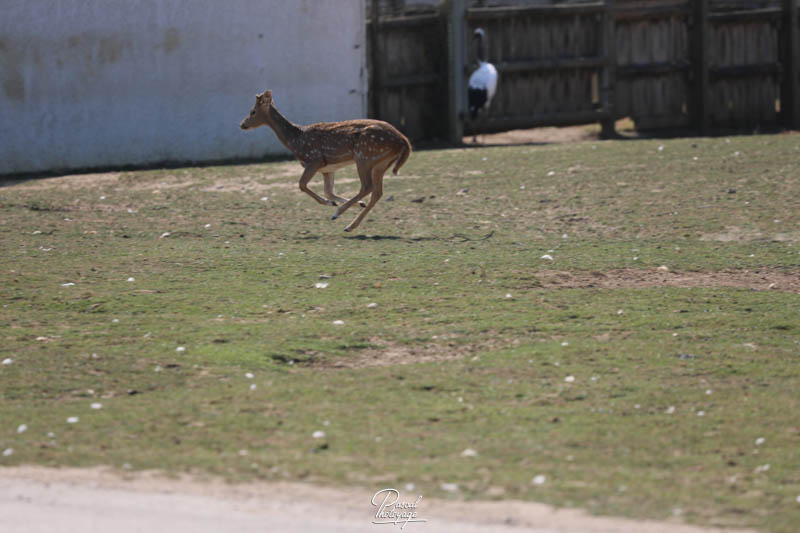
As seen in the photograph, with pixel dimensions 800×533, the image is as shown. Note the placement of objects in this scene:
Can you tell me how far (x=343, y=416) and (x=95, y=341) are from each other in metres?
2.24

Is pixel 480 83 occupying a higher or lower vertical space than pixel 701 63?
lower

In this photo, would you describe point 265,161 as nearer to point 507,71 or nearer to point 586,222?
point 507,71

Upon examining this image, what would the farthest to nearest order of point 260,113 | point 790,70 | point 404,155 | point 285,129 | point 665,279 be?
point 790,70
point 260,113
point 285,129
point 404,155
point 665,279

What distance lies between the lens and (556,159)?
Answer: 47.3ft

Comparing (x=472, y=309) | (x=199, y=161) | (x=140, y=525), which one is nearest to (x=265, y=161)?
(x=199, y=161)

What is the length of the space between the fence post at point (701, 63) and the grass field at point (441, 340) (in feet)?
18.0

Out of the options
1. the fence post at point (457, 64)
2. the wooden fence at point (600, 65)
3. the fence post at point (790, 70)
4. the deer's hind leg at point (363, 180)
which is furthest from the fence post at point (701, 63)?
the deer's hind leg at point (363, 180)

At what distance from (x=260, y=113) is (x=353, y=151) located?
5.27 feet

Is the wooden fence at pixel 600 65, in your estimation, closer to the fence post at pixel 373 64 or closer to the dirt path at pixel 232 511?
the fence post at pixel 373 64

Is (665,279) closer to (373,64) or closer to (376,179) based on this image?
(376,179)

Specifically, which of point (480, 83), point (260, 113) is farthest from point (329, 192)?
point (480, 83)

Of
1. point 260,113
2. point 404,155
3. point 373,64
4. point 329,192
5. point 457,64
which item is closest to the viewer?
point 404,155
